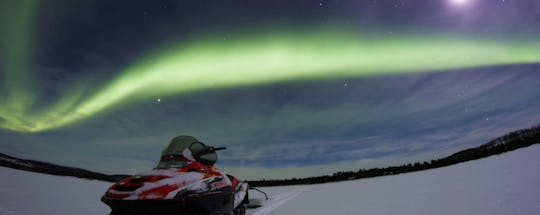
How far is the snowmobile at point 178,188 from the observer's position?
432 centimetres

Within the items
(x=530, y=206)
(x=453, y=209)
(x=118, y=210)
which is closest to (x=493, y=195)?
(x=453, y=209)

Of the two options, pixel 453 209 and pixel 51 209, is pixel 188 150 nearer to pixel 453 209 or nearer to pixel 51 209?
pixel 51 209

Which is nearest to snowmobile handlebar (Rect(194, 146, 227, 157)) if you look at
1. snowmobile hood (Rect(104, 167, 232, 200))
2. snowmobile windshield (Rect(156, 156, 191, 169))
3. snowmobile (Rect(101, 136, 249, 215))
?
snowmobile (Rect(101, 136, 249, 215))

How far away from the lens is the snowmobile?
170 inches

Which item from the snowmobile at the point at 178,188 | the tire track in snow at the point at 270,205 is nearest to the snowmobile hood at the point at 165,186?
the snowmobile at the point at 178,188

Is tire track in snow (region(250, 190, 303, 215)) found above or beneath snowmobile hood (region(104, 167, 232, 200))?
beneath

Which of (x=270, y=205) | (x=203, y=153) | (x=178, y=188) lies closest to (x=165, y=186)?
(x=178, y=188)

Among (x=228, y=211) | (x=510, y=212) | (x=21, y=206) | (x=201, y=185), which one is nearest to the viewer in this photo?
(x=510, y=212)

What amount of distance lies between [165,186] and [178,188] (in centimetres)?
18

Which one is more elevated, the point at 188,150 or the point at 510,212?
the point at 188,150

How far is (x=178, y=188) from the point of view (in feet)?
14.8

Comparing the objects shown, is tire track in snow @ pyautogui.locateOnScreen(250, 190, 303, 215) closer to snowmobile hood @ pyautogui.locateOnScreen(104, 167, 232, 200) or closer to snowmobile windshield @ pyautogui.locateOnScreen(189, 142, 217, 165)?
snowmobile windshield @ pyautogui.locateOnScreen(189, 142, 217, 165)

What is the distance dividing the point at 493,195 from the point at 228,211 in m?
4.66

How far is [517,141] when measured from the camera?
65.9ft
